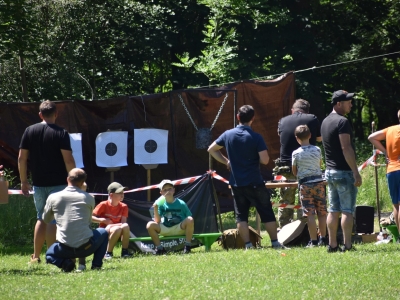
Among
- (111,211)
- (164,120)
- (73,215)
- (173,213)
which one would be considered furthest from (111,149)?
(73,215)

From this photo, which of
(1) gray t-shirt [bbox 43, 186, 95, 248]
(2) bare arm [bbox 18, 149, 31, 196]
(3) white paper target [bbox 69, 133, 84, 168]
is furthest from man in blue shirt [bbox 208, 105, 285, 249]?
(3) white paper target [bbox 69, 133, 84, 168]

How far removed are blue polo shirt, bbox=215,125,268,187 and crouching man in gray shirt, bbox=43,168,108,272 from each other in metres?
2.35

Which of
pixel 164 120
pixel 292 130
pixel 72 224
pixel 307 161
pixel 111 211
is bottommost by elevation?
pixel 111 211

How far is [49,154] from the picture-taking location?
9344mm

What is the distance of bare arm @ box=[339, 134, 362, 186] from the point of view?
895 centimetres

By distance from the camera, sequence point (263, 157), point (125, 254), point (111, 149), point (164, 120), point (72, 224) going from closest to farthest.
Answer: point (72, 224)
point (263, 157)
point (125, 254)
point (111, 149)
point (164, 120)

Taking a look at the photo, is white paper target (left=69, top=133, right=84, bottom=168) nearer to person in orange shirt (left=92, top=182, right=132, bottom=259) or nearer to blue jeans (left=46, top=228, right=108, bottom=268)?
person in orange shirt (left=92, top=182, right=132, bottom=259)

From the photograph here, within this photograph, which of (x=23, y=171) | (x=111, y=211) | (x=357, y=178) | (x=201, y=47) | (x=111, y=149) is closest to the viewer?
(x=357, y=178)

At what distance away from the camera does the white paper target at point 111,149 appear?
48.5ft

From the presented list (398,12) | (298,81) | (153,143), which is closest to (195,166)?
(153,143)

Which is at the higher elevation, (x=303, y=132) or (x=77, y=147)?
(x=303, y=132)

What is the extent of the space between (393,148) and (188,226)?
2994 mm

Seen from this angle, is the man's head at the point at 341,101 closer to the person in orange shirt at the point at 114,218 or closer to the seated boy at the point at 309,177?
the seated boy at the point at 309,177

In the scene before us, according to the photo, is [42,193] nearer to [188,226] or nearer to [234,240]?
[188,226]
